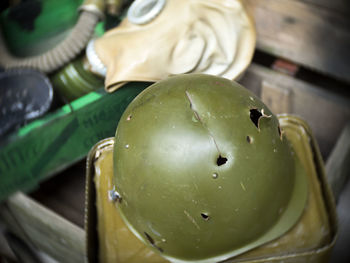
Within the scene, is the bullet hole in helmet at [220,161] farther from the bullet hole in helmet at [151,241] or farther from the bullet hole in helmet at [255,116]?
the bullet hole in helmet at [151,241]

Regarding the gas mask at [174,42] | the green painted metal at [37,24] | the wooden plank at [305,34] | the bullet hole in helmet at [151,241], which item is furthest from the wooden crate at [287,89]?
the green painted metal at [37,24]

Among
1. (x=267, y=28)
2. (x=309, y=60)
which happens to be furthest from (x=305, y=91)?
(x=267, y=28)

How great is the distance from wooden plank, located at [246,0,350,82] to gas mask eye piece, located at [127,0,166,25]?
0.44 meters

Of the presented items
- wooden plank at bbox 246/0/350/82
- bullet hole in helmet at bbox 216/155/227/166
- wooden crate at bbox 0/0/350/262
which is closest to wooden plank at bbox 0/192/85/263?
wooden crate at bbox 0/0/350/262

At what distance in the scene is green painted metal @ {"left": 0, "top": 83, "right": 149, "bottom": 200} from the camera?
1134 millimetres

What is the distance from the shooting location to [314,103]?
1401 millimetres

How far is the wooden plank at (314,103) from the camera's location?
137 cm

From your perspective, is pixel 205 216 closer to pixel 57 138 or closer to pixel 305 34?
pixel 57 138

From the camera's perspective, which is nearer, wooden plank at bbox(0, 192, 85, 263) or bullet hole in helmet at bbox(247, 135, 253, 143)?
bullet hole in helmet at bbox(247, 135, 253, 143)

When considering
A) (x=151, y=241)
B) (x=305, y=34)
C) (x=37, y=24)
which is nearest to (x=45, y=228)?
(x=151, y=241)

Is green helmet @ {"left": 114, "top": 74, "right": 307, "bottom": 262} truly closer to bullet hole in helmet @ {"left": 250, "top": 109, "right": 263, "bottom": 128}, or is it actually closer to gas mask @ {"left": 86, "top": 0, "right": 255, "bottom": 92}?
bullet hole in helmet @ {"left": 250, "top": 109, "right": 263, "bottom": 128}

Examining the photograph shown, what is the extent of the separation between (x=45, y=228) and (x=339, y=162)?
0.97m

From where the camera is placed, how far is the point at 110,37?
3.90 ft

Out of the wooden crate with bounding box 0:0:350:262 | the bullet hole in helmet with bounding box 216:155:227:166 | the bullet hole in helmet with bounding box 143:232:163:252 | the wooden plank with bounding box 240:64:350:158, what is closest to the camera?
the bullet hole in helmet with bounding box 216:155:227:166
